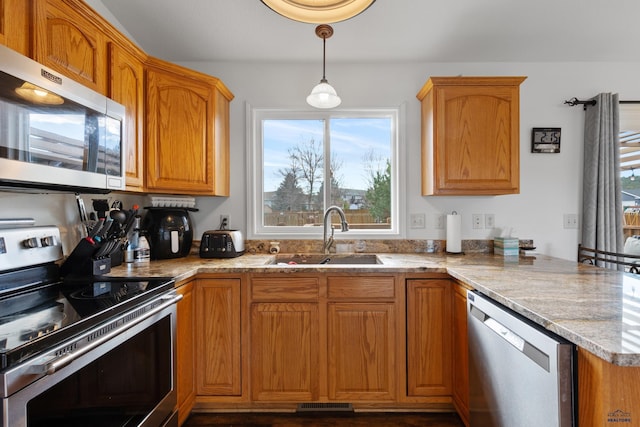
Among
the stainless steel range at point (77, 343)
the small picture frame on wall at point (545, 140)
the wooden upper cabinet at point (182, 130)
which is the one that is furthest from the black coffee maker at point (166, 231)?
the small picture frame on wall at point (545, 140)

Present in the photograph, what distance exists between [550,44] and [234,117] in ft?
7.75

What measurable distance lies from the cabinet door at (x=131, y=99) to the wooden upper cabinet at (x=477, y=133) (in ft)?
6.08

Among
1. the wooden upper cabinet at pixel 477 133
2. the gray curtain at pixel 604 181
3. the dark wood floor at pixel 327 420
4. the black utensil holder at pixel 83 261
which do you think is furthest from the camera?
the gray curtain at pixel 604 181

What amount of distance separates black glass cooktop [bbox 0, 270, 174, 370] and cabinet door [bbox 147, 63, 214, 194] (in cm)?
71

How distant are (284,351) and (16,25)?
1858 millimetres

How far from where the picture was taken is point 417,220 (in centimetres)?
235

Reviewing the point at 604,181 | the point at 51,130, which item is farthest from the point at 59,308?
the point at 604,181

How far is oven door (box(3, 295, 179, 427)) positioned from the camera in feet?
2.68

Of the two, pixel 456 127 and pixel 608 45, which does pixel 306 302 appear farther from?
pixel 608 45

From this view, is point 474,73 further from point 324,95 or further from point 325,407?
point 325,407

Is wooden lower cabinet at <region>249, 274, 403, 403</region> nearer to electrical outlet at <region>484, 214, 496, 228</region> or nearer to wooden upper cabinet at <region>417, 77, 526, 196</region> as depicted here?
wooden upper cabinet at <region>417, 77, 526, 196</region>

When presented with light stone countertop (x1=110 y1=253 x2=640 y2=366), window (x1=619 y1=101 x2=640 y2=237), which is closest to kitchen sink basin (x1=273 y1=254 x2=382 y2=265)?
light stone countertop (x1=110 y1=253 x2=640 y2=366)

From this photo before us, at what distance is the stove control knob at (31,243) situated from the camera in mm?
1302

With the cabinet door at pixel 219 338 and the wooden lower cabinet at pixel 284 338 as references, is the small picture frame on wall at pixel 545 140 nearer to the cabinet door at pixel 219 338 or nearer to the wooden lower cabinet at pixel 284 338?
the wooden lower cabinet at pixel 284 338
